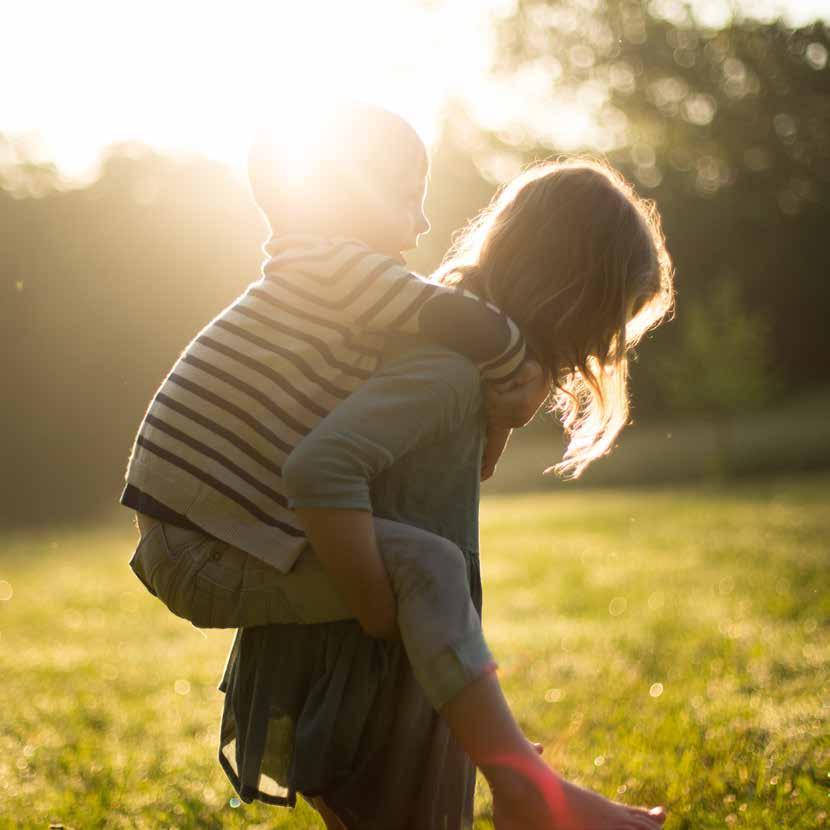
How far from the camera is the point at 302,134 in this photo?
80.4 inches

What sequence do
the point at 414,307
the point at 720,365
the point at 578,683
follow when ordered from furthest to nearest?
the point at 720,365
the point at 578,683
the point at 414,307

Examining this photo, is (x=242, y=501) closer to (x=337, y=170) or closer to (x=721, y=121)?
(x=337, y=170)

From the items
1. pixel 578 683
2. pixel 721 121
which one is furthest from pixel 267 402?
pixel 721 121

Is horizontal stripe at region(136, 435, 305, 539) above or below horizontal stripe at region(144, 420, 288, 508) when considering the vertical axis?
below

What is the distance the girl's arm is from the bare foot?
326 mm

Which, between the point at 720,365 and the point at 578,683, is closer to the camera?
the point at 578,683

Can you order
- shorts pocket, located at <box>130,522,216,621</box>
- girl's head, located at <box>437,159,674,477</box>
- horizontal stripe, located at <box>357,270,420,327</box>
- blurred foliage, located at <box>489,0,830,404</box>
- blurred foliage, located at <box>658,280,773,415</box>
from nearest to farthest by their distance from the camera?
horizontal stripe, located at <box>357,270,420,327</box>, shorts pocket, located at <box>130,522,216,621</box>, girl's head, located at <box>437,159,674,477</box>, blurred foliage, located at <box>658,280,773,415</box>, blurred foliage, located at <box>489,0,830,404</box>

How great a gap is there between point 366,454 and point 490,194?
28.9 metres

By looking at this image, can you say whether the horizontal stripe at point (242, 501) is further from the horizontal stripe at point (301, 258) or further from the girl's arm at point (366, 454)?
the horizontal stripe at point (301, 258)

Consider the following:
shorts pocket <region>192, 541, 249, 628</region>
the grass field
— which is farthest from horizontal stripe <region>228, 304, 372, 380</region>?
the grass field

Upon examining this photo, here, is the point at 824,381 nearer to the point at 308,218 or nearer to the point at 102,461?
the point at 102,461

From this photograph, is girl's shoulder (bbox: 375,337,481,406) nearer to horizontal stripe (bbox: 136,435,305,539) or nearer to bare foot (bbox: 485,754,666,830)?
horizontal stripe (bbox: 136,435,305,539)

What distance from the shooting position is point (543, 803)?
1812 mm

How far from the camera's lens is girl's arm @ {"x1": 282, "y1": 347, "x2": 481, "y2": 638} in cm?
174
